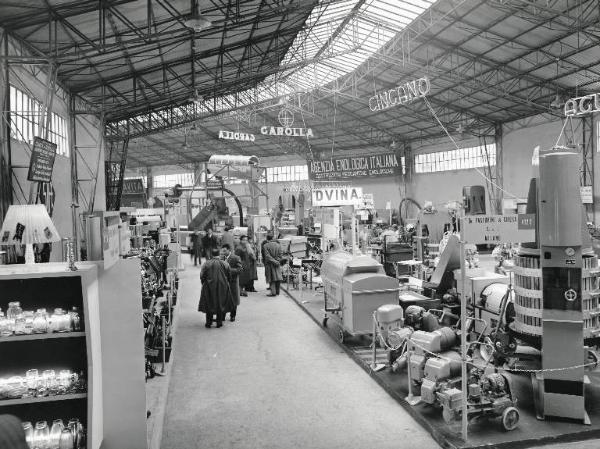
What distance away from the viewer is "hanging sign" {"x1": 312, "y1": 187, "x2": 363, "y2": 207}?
1138 cm

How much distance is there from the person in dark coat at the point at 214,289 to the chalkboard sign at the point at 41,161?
12.8ft

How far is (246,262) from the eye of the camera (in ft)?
44.2

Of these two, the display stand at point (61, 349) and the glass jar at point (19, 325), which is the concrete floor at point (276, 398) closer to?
the display stand at point (61, 349)

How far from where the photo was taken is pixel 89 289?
374cm

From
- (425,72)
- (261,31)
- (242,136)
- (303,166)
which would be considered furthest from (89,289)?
(303,166)

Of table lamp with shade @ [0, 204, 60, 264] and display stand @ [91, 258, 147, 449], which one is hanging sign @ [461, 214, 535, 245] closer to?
display stand @ [91, 258, 147, 449]

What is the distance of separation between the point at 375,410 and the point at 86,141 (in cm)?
1804

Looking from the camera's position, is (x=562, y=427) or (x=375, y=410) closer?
(x=562, y=427)

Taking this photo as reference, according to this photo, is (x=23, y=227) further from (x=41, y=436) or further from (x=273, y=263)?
(x=273, y=263)

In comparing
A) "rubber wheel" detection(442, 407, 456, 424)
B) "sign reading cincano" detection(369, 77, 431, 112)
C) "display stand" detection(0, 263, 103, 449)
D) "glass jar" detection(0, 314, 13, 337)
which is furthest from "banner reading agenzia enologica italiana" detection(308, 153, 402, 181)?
"glass jar" detection(0, 314, 13, 337)

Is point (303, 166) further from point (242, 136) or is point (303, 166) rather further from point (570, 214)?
point (570, 214)

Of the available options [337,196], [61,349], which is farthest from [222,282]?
[61,349]

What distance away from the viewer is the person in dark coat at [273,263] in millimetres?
12898

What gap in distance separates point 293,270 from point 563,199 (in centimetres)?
1040
